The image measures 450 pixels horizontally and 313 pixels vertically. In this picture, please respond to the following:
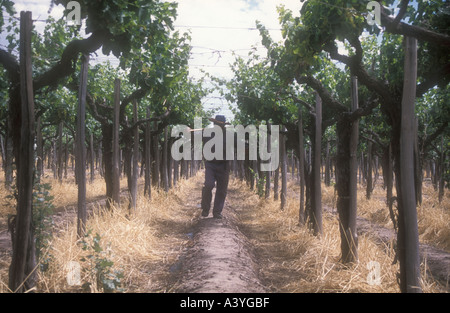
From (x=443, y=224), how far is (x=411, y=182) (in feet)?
20.9

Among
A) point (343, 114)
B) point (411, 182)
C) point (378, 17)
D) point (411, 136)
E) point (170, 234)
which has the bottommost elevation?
point (170, 234)

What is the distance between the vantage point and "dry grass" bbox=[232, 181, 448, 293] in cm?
451

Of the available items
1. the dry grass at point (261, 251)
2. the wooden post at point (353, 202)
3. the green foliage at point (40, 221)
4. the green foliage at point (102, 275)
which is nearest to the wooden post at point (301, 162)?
the dry grass at point (261, 251)

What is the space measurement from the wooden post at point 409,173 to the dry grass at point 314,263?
57 centimetres

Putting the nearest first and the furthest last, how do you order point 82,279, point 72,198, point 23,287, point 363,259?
point 23,287, point 82,279, point 363,259, point 72,198

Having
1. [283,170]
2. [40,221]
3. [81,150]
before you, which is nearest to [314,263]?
[40,221]

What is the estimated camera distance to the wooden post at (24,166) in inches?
144

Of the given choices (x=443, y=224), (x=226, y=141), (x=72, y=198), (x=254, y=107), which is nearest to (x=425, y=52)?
(x=226, y=141)

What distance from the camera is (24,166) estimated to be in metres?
3.74

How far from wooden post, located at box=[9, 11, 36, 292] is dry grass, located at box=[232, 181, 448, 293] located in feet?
9.60

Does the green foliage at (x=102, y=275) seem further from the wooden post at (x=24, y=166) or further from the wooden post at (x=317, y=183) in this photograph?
the wooden post at (x=317, y=183)

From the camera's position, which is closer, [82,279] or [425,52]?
[82,279]

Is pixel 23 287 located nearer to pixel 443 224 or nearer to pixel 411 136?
pixel 411 136

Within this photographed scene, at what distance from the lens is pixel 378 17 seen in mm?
3336
